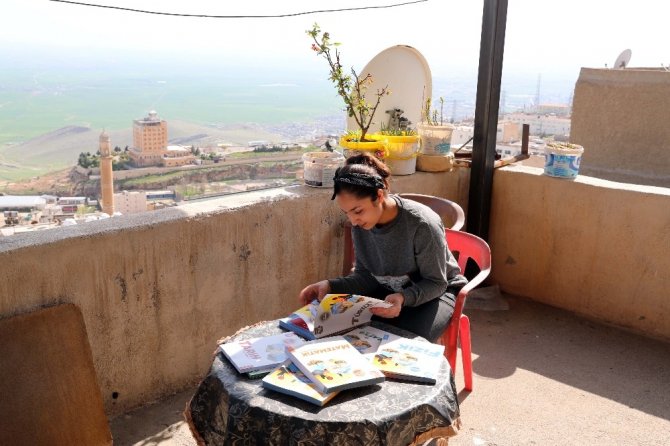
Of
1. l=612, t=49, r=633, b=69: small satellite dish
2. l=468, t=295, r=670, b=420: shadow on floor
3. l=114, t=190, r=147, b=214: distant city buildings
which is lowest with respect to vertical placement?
l=468, t=295, r=670, b=420: shadow on floor

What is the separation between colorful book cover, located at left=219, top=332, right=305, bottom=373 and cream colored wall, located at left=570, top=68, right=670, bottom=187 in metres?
7.61

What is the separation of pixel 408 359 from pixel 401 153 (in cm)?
255

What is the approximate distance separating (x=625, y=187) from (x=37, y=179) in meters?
5.16

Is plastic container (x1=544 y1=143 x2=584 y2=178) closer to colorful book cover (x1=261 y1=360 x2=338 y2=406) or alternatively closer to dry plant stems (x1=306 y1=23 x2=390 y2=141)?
dry plant stems (x1=306 y1=23 x2=390 y2=141)

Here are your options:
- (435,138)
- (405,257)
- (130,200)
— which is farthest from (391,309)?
(435,138)

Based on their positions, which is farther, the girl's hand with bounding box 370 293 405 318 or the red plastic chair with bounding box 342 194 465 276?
the red plastic chair with bounding box 342 194 465 276

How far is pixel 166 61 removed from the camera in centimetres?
555

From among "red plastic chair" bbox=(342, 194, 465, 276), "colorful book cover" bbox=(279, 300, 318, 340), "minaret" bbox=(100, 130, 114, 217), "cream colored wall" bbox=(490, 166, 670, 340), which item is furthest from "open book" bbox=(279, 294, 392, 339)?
"cream colored wall" bbox=(490, 166, 670, 340)

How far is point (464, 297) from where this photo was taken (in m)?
2.96

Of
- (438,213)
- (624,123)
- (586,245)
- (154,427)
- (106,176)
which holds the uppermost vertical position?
(624,123)

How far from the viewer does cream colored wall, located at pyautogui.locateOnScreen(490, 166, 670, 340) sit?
422 cm

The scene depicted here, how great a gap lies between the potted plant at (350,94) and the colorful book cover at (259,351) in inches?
81.4

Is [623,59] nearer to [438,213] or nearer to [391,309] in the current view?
[438,213]

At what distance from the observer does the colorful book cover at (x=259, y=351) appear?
2008mm
